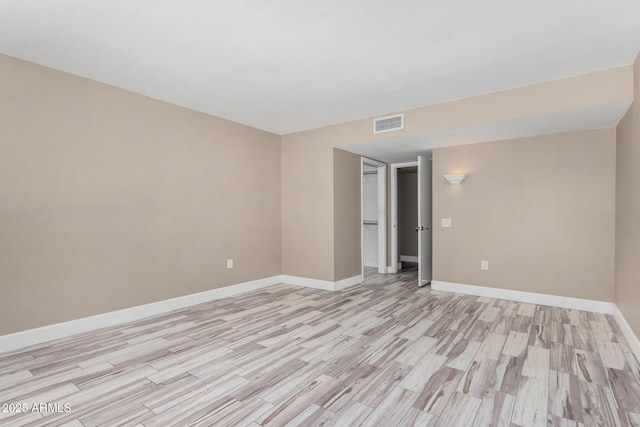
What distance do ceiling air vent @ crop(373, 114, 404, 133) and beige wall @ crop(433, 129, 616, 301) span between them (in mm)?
1160

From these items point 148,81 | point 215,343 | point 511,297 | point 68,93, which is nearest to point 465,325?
point 511,297

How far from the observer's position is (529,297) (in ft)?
14.1

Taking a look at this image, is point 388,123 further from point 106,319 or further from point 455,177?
point 106,319

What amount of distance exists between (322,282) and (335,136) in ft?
7.38

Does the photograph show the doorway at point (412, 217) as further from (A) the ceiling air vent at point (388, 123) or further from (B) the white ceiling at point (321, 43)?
(B) the white ceiling at point (321, 43)

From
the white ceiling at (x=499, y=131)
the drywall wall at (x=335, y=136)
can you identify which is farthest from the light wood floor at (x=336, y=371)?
the white ceiling at (x=499, y=131)

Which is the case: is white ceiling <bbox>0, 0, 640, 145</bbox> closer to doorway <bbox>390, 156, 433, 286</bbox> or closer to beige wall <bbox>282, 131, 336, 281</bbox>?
beige wall <bbox>282, 131, 336, 281</bbox>

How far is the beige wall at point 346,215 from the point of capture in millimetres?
5062

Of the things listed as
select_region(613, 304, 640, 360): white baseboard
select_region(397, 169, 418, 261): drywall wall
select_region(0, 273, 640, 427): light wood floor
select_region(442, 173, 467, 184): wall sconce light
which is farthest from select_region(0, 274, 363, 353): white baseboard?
select_region(613, 304, 640, 360): white baseboard

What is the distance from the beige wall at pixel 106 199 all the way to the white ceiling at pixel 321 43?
0.34 metres

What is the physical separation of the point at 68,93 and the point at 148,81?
0.72m

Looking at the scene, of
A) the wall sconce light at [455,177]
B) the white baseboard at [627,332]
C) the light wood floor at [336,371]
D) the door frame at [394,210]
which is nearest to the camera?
the light wood floor at [336,371]

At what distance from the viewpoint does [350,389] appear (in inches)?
86.7

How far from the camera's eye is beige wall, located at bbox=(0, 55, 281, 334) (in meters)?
2.86
